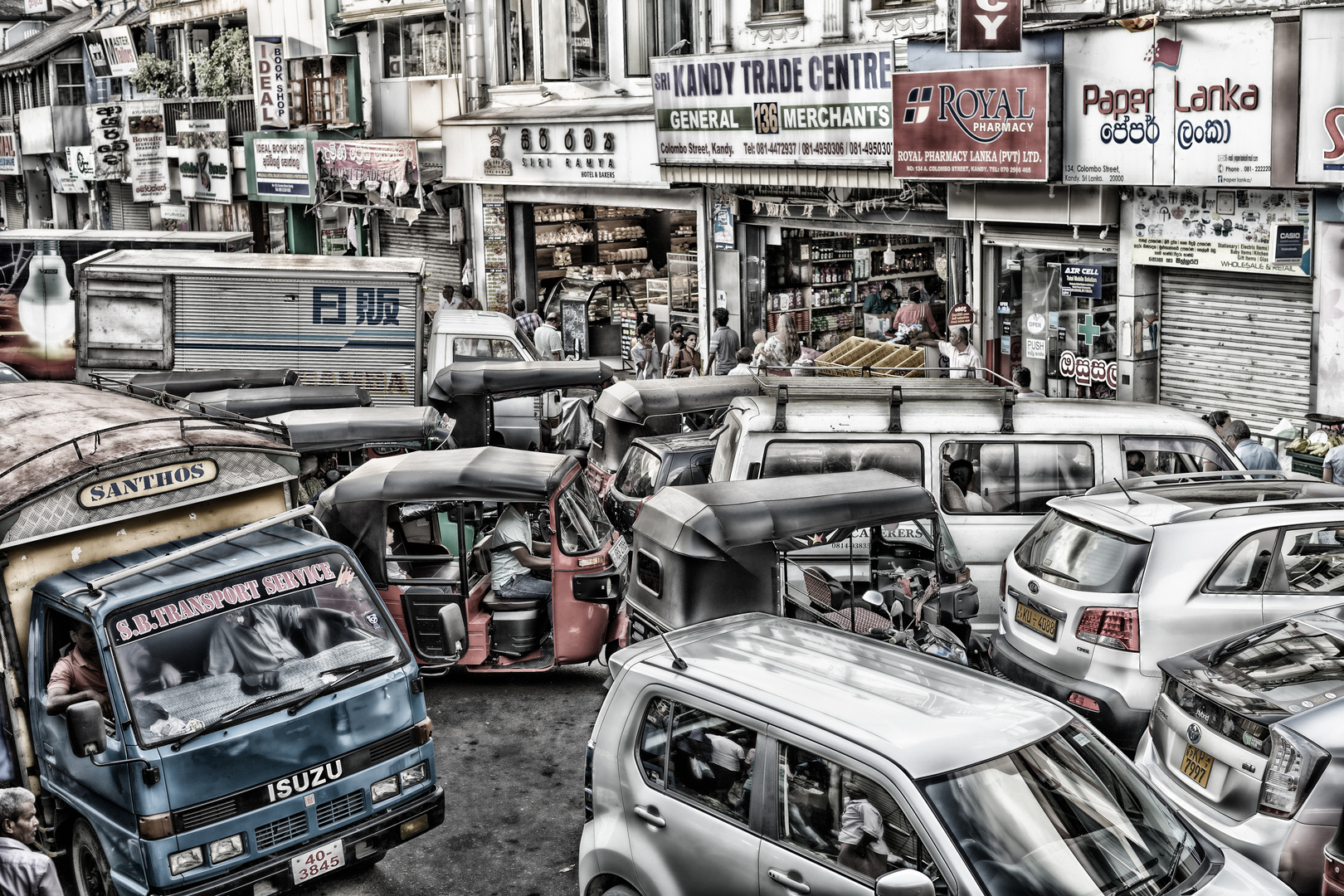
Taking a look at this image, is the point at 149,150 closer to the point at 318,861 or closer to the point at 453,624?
the point at 453,624

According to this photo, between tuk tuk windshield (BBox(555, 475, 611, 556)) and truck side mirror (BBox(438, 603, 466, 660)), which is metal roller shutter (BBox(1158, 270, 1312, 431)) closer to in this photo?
tuk tuk windshield (BBox(555, 475, 611, 556))

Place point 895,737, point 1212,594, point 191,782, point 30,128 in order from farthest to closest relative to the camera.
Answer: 1. point 30,128
2. point 1212,594
3. point 191,782
4. point 895,737

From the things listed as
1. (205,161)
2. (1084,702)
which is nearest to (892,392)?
(1084,702)

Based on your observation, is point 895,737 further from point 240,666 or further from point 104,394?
point 104,394

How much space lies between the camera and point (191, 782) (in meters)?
6.93

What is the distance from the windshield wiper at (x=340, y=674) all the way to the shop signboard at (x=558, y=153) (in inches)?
641

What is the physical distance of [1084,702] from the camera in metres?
8.31

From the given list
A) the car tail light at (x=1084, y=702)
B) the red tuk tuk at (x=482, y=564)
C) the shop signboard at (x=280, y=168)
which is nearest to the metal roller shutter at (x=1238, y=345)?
the car tail light at (x=1084, y=702)

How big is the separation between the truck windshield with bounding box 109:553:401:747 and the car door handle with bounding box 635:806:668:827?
2.25 meters

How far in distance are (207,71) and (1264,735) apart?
118 feet

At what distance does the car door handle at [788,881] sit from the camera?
5262 millimetres

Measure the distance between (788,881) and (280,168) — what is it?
29920mm

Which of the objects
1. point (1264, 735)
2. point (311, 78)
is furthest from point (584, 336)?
point (1264, 735)

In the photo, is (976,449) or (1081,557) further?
(976,449)
